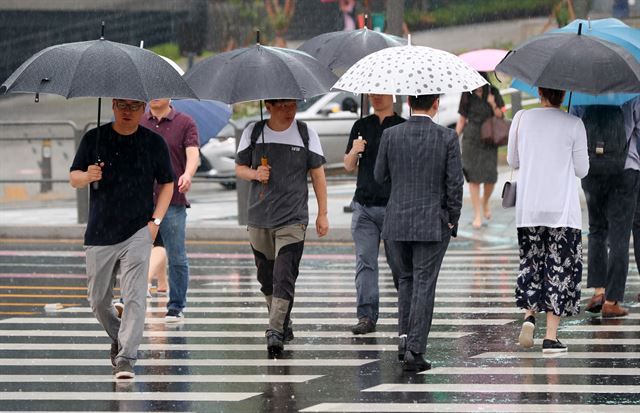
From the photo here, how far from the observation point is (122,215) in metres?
8.70


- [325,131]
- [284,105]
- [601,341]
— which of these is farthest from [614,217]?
[325,131]

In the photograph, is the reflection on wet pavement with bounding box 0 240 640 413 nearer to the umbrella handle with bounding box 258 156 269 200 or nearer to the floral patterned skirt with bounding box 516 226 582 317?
the floral patterned skirt with bounding box 516 226 582 317

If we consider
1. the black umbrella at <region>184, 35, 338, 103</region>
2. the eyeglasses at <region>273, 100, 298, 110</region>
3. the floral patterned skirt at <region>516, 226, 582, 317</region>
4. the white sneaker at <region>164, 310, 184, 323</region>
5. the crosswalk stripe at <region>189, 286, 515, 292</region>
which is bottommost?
the crosswalk stripe at <region>189, 286, 515, 292</region>

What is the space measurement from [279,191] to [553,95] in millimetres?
1916

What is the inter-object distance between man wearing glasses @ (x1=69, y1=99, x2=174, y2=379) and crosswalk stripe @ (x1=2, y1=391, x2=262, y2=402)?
1.26ft

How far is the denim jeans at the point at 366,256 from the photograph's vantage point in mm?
10305

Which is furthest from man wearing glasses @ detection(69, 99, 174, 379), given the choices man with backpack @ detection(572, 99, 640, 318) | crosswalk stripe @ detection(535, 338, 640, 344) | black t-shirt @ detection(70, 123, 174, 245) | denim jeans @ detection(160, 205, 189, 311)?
man with backpack @ detection(572, 99, 640, 318)

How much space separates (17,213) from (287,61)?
11.3 meters

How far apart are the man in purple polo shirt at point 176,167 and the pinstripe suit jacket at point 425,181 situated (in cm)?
250

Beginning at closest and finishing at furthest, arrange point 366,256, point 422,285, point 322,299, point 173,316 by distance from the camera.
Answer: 1. point 422,285
2. point 366,256
3. point 173,316
4. point 322,299

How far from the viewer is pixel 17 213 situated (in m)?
20.1

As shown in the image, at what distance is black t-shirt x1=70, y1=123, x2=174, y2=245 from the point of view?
868cm

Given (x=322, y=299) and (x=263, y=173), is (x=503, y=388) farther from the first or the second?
(x=322, y=299)

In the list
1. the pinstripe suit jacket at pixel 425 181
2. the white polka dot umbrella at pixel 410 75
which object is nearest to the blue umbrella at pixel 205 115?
the white polka dot umbrella at pixel 410 75
